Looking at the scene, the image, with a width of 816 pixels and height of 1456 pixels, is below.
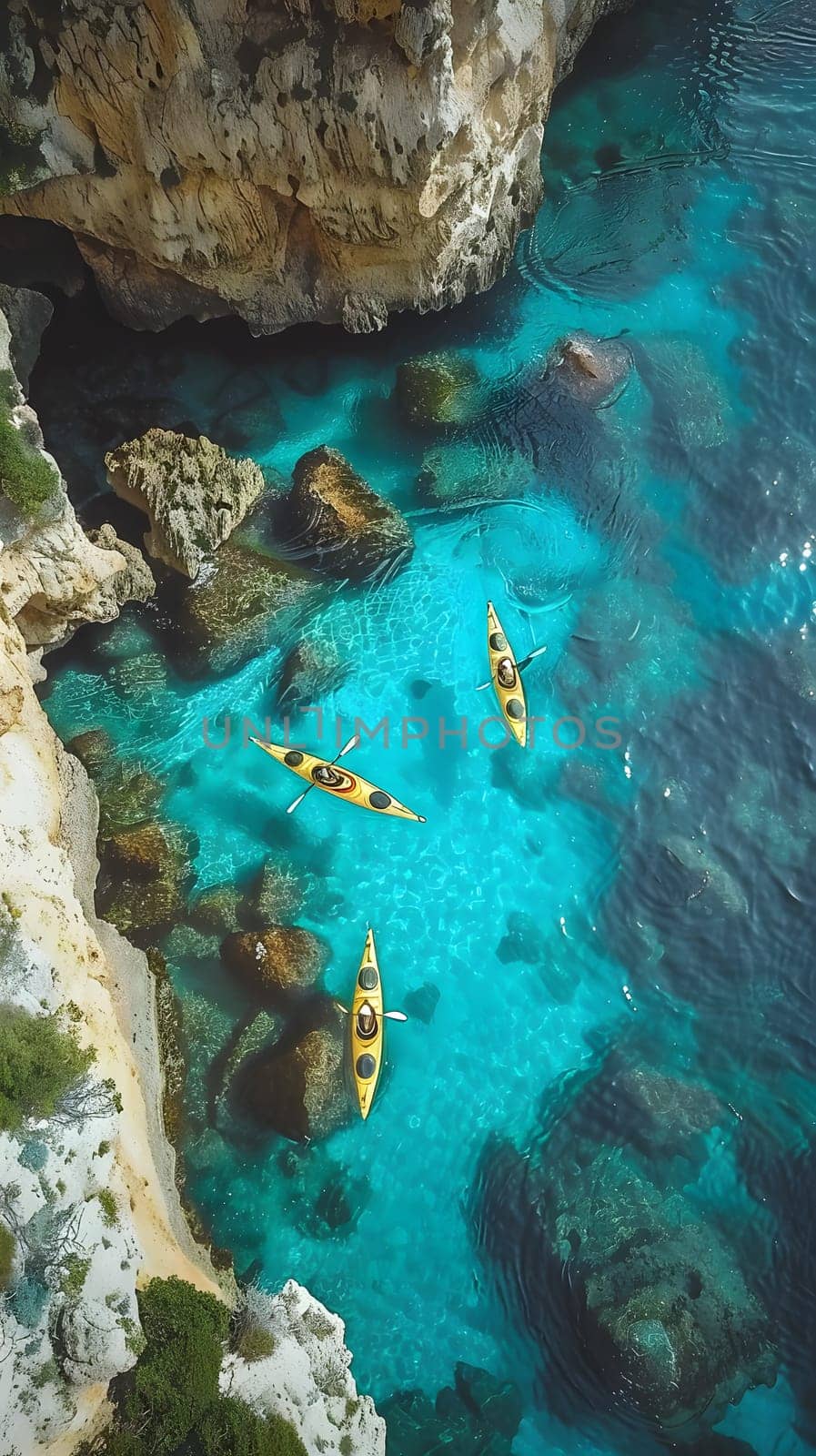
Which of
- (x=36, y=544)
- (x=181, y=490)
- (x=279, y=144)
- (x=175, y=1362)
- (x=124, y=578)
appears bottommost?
(x=175, y=1362)

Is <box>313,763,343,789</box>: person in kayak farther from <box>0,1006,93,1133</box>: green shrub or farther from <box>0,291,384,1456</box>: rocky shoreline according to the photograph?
<box>0,1006,93,1133</box>: green shrub

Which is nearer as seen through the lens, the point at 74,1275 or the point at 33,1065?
the point at 74,1275

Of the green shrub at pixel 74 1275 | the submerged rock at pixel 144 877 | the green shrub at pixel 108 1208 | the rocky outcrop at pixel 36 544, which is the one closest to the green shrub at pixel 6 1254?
the green shrub at pixel 74 1275

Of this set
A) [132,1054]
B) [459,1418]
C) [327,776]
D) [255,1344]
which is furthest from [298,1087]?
[327,776]

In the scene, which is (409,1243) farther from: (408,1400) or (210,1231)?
(210,1231)

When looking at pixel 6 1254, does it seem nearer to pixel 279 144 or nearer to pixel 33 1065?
pixel 33 1065

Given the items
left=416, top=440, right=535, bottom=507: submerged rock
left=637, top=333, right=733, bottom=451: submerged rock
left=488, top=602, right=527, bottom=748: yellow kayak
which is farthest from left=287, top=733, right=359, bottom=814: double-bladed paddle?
left=637, top=333, right=733, bottom=451: submerged rock
